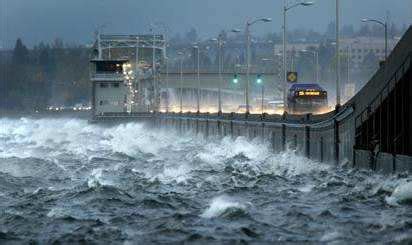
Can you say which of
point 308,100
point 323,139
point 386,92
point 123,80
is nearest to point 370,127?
point 386,92

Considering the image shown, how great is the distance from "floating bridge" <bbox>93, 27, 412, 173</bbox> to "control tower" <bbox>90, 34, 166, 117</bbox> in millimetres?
98892

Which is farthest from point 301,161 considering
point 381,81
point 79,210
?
point 79,210

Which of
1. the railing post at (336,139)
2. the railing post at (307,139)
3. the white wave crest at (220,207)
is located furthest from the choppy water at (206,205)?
the railing post at (307,139)

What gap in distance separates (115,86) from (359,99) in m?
122

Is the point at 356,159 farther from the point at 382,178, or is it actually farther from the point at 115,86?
the point at 115,86

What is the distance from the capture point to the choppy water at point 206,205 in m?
23.8

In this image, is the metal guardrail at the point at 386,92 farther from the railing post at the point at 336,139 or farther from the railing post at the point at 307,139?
the railing post at the point at 307,139

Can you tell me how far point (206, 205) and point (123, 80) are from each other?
133482mm

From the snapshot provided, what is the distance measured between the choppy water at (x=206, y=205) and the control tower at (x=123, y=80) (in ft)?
360

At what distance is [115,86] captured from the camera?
163750 millimetres

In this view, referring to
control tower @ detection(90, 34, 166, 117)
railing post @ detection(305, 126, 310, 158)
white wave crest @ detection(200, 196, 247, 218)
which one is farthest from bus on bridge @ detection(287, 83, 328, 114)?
control tower @ detection(90, 34, 166, 117)

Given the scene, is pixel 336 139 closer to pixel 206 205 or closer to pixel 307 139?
pixel 307 139

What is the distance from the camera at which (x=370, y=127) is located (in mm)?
41156

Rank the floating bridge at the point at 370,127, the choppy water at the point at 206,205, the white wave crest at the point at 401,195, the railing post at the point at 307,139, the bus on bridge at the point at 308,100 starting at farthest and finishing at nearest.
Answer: the bus on bridge at the point at 308,100 → the railing post at the point at 307,139 → the floating bridge at the point at 370,127 → the white wave crest at the point at 401,195 → the choppy water at the point at 206,205
